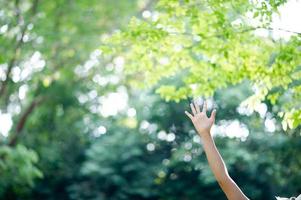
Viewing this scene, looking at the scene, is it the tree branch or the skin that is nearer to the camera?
the skin

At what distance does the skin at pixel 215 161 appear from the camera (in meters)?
2.63

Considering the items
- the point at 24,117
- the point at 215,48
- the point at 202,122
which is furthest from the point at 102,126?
the point at 202,122

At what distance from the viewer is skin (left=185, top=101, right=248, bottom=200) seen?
2629mm

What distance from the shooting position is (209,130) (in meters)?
2.92

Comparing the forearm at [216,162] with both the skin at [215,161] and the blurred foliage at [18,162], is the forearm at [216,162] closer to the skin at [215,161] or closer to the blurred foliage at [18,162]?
the skin at [215,161]

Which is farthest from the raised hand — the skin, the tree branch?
the tree branch

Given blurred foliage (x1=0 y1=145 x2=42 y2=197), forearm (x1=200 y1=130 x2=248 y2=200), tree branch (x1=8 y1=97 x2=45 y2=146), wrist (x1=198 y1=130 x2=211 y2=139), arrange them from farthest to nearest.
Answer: tree branch (x1=8 y1=97 x2=45 y2=146) < blurred foliage (x1=0 y1=145 x2=42 y2=197) < wrist (x1=198 y1=130 x2=211 y2=139) < forearm (x1=200 y1=130 x2=248 y2=200)

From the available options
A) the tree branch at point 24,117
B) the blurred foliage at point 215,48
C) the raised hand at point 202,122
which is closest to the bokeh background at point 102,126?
the tree branch at point 24,117

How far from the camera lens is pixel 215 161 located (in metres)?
2.72

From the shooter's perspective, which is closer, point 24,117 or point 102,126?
point 24,117

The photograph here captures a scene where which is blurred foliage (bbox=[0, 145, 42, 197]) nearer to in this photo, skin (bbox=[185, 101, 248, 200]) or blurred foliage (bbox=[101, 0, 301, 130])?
blurred foliage (bbox=[101, 0, 301, 130])

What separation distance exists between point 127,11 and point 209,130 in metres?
11.4

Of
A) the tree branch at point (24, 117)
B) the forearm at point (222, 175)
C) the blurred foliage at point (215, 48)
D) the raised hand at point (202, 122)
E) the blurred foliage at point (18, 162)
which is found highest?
the tree branch at point (24, 117)

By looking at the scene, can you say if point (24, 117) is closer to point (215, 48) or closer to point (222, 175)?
point (215, 48)
